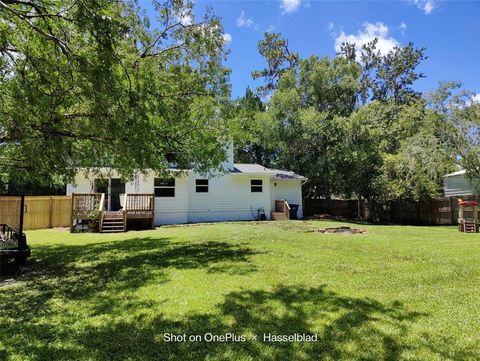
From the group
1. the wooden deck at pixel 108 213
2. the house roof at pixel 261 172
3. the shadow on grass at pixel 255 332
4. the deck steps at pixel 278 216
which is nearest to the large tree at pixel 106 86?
the shadow on grass at pixel 255 332

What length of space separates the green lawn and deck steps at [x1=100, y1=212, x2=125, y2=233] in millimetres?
6430

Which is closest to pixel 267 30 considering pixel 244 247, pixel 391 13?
pixel 391 13

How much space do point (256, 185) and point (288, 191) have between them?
9.17ft

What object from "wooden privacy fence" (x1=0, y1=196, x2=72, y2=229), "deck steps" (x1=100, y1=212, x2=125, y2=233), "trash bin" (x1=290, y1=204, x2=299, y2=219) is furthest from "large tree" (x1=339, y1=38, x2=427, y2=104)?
"wooden privacy fence" (x1=0, y1=196, x2=72, y2=229)

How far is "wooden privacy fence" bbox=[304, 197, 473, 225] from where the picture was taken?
2048cm

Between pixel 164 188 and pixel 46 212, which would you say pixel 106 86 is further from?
pixel 46 212

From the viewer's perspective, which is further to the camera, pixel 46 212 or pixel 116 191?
pixel 116 191

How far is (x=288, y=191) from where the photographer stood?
23.6 metres

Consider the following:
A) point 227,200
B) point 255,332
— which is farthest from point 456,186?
point 255,332

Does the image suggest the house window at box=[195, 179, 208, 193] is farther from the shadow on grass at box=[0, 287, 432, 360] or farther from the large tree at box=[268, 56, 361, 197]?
the shadow on grass at box=[0, 287, 432, 360]

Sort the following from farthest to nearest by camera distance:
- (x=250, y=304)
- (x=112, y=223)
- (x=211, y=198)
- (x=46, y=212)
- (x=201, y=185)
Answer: (x=211, y=198) < (x=201, y=185) < (x=46, y=212) < (x=112, y=223) < (x=250, y=304)

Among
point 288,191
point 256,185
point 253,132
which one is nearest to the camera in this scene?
point 256,185

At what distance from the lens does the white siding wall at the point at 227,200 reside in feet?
67.1

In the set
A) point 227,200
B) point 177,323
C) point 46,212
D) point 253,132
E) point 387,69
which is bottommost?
point 177,323
